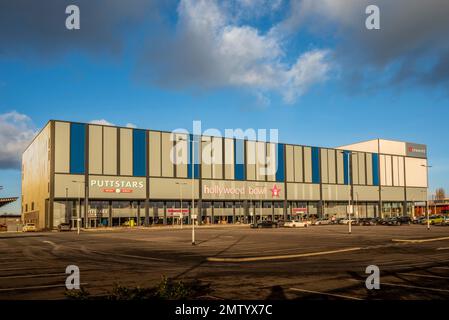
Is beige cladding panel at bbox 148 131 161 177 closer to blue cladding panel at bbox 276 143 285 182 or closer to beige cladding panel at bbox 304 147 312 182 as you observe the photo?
blue cladding panel at bbox 276 143 285 182

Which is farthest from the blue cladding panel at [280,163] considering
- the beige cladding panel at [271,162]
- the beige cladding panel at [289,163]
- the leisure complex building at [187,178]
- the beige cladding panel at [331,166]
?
the beige cladding panel at [331,166]

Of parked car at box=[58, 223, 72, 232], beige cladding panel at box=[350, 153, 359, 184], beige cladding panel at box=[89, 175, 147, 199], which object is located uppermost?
beige cladding panel at box=[350, 153, 359, 184]

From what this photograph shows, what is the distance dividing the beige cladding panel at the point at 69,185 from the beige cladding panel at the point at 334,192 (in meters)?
66.0

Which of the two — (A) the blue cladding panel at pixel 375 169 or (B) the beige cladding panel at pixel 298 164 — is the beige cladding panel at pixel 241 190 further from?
(A) the blue cladding panel at pixel 375 169

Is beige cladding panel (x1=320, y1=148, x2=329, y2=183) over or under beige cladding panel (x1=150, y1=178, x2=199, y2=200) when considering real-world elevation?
over

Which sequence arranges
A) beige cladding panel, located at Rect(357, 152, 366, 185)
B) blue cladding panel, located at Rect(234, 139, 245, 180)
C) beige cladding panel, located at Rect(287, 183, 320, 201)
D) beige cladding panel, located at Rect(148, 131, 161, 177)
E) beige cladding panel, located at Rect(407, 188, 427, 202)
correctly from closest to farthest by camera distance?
1. beige cladding panel, located at Rect(148, 131, 161, 177)
2. blue cladding panel, located at Rect(234, 139, 245, 180)
3. beige cladding panel, located at Rect(287, 183, 320, 201)
4. beige cladding panel, located at Rect(357, 152, 366, 185)
5. beige cladding panel, located at Rect(407, 188, 427, 202)

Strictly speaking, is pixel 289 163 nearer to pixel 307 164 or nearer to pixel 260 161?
pixel 307 164

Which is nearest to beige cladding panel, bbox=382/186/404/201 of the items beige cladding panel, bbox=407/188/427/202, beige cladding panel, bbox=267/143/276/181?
beige cladding panel, bbox=407/188/427/202

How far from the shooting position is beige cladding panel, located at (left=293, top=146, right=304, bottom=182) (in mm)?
116050

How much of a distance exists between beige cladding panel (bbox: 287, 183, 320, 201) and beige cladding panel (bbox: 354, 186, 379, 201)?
13.1 meters

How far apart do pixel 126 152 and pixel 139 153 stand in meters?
2.99
